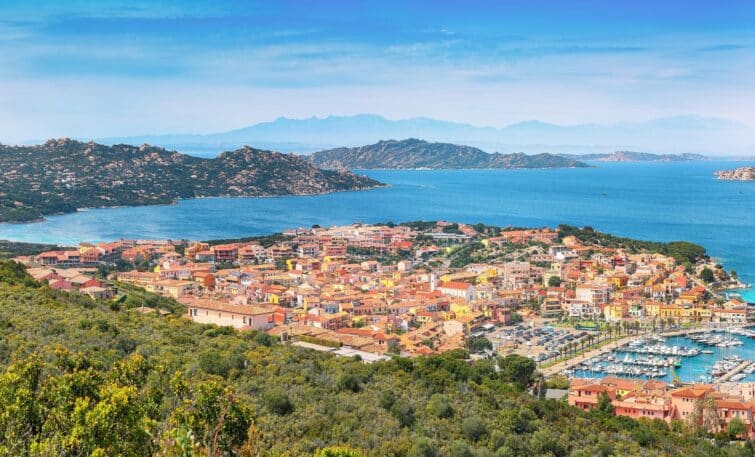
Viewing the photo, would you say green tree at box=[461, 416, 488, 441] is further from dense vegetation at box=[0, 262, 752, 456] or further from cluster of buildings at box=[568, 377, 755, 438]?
cluster of buildings at box=[568, 377, 755, 438]

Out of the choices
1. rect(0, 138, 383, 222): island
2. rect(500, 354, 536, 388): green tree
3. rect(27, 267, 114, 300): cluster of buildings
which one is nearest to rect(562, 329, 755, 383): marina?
rect(500, 354, 536, 388): green tree

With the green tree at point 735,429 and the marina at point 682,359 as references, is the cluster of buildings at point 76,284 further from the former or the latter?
the green tree at point 735,429

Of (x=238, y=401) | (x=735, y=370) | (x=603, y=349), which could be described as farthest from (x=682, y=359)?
(x=238, y=401)

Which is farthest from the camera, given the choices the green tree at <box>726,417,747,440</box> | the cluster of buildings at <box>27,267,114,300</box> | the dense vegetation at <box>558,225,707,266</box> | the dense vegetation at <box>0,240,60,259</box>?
the dense vegetation at <box>558,225,707,266</box>

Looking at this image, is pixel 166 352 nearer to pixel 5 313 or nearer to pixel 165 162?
pixel 5 313

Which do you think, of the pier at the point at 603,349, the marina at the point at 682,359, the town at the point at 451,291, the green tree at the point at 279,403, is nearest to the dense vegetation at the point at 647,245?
the town at the point at 451,291

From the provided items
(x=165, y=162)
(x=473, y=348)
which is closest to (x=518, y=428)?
(x=473, y=348)
